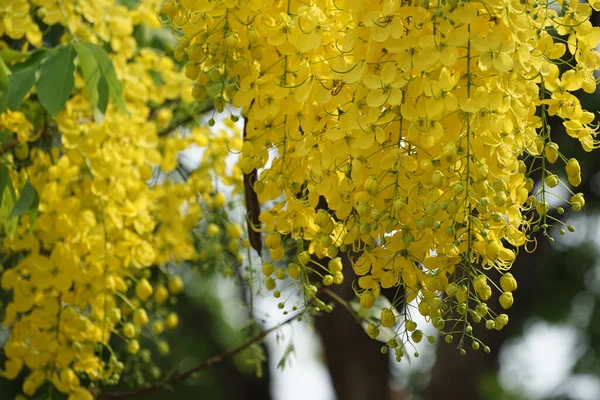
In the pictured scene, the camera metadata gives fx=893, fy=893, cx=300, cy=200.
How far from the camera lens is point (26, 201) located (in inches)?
53.6

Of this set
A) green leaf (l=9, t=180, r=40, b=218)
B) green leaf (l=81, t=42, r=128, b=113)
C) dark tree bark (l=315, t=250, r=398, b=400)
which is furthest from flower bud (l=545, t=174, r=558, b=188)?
dark tree bark (l=315, t=250, r=398, b=400)

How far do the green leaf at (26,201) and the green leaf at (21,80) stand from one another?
0.52 feet

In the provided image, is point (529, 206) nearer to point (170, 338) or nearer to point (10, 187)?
point (10, 187)

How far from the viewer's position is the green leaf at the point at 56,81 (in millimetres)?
1284

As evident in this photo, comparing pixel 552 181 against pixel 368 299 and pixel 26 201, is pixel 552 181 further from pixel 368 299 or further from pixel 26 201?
pixel 26 201

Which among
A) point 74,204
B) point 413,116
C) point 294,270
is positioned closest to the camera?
point 413,116

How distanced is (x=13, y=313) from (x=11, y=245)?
4.6 inches

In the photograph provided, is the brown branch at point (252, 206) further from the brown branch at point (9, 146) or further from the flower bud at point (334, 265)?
the brown branch at point (9, 146)

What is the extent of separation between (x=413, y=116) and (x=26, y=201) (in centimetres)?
70

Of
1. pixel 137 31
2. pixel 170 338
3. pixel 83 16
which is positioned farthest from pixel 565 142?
pixel 170 338

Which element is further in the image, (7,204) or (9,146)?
(9,146)

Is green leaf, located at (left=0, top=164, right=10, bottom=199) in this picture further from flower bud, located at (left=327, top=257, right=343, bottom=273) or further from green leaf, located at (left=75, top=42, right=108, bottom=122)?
flower bud, located at (left=327, top=257, right=343, bottom=273)

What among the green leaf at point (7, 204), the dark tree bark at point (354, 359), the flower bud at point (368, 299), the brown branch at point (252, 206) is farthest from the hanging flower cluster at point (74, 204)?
the dark tree bark at point (354, 359)

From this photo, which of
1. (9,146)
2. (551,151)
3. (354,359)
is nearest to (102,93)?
(9,146)
